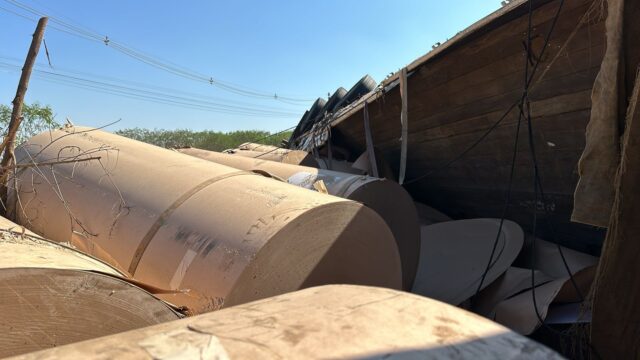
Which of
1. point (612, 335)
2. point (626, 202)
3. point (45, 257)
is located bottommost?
point (612, 335)

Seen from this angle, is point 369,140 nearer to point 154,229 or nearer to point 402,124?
A: point 402,124

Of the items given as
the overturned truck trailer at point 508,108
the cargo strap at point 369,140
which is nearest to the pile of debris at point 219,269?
the overturned truck trailer at point 508,108

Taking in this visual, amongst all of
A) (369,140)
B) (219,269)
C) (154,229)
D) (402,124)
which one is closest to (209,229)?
(219,269)

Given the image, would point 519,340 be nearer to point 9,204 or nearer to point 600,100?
point 600,100

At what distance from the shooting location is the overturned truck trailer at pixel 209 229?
1663 mm

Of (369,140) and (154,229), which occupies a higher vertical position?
(369,140)

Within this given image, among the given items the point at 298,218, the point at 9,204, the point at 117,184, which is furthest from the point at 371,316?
the point at 9,204

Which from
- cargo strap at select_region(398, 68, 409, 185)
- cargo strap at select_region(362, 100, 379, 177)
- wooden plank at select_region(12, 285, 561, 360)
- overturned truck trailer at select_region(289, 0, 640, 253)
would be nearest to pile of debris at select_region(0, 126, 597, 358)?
wooden plank at select_region(12, 285, 561, 360)

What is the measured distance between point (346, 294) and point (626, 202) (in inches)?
53.6

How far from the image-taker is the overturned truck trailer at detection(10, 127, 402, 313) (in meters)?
1.66

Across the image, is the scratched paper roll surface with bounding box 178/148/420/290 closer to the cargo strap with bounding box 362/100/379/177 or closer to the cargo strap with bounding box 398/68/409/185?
the cargo strap with bounding box 398/68/409/185

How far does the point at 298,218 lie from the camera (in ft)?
5.65

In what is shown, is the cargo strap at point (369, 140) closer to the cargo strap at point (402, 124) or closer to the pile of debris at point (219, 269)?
the cargo strap at point (402, 124)

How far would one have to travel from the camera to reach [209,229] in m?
1.80
